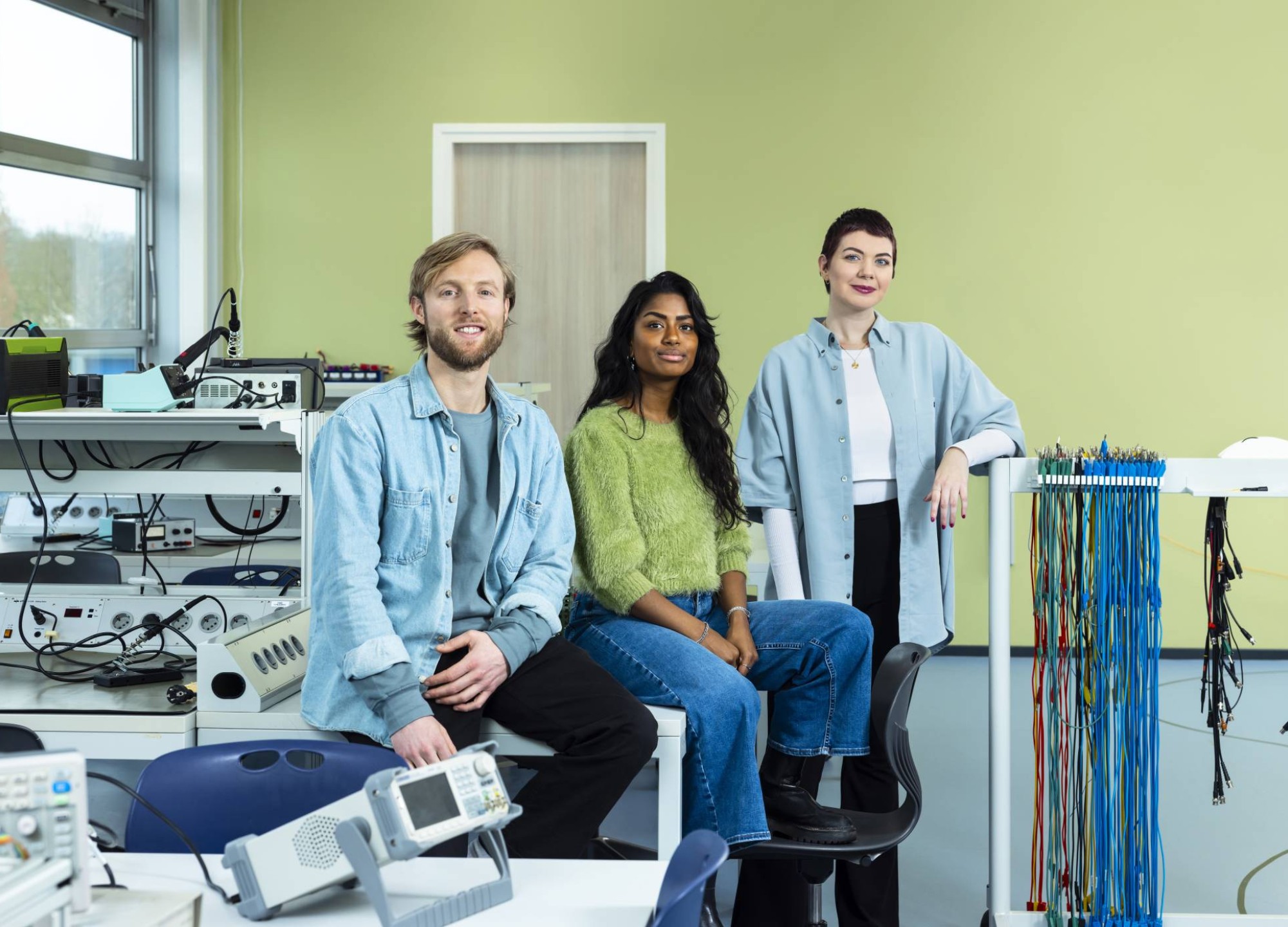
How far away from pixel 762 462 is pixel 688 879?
1.31 metres

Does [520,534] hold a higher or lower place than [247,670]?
higher

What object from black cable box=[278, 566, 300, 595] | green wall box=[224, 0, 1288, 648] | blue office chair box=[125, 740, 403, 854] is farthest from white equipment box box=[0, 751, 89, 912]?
green wall box=[224, 0, 1288, 648]

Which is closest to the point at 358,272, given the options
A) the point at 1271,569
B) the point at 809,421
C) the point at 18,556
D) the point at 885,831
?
the point at 18,556

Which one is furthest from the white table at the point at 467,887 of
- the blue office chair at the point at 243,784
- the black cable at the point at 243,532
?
the black cable at the point at 243,532

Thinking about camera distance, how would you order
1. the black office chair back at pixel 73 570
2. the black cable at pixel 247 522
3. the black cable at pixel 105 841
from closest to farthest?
the black cable at pixel 105 841
the black office chair back at pixel 73 570
the black cable at pixel 247 522

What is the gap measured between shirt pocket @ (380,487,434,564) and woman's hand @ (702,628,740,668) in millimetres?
541

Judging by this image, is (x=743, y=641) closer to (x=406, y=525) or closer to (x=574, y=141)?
(x=406, y=525)

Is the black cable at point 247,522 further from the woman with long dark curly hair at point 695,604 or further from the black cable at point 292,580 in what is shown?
the woman with long dark curly hair at point 695,604

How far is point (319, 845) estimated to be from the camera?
1.08 metres

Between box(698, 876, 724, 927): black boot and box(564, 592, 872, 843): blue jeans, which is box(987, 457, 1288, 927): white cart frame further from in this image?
box(698, 876, 724, 927): black boot

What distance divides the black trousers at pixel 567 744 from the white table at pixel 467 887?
547 mm

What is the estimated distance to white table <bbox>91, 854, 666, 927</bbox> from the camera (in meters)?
1.09

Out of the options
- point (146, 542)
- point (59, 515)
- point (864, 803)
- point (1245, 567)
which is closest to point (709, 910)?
point (864, 803)

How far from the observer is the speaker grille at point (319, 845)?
1079mm
